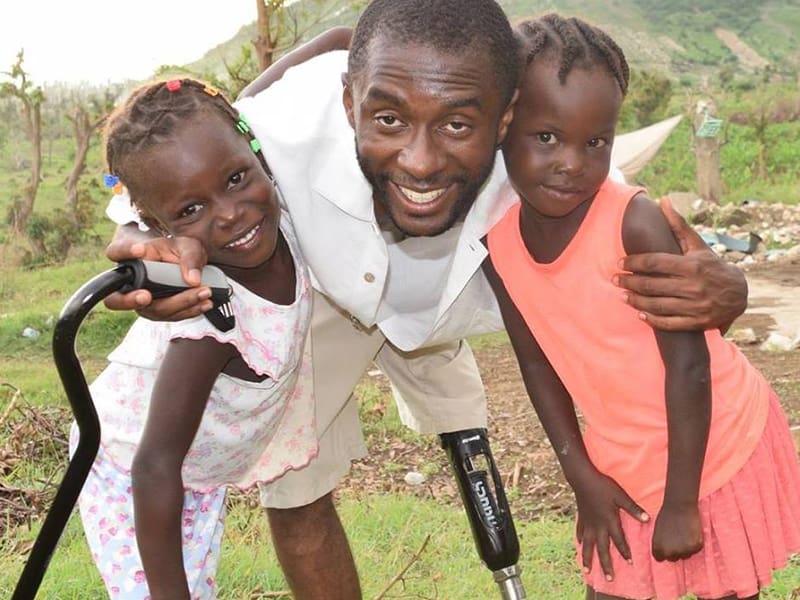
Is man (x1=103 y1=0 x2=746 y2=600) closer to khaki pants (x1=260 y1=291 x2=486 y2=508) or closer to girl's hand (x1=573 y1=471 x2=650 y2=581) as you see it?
khaki pants (x1=260 y1=291 x2=486 y2=508)

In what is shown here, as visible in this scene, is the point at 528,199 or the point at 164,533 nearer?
the point at 164,533

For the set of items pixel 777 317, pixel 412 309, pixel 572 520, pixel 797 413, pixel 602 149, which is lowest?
pixel 777 317

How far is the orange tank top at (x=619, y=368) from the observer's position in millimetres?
1712

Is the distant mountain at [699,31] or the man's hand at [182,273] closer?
the man's hand at [182,273]

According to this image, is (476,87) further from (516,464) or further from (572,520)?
(516,464)

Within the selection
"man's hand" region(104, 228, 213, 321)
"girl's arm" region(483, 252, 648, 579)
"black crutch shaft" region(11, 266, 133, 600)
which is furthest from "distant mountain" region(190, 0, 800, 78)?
"black crutch shaft" region(11, 266, 133, 600)

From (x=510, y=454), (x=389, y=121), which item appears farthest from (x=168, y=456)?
(x=510, y=454)

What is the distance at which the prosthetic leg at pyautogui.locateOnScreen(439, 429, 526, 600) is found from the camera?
2.25 meters

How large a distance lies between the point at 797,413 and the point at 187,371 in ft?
10.1

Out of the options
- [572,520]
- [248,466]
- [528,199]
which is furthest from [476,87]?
[572,520]

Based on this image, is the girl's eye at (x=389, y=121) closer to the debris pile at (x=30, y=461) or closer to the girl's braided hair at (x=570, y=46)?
the girl's braided hair at (x=570, y=46)

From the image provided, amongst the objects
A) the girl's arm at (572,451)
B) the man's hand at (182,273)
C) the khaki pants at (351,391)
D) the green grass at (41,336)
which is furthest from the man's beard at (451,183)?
the green grass at (41,336)

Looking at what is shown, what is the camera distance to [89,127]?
1147 cm

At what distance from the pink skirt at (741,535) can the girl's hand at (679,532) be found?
2.1 inches
